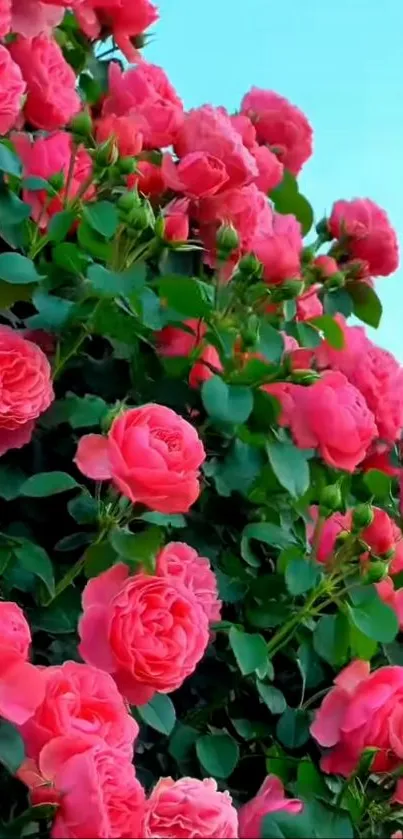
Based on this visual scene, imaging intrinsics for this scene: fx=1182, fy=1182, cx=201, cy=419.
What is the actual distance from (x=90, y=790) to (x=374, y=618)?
37cm

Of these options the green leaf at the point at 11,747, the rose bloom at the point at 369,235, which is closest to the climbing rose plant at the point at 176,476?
the green leaf at the point at 11,747

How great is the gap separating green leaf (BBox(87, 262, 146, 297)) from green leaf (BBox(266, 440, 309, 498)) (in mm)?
182

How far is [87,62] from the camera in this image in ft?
4.26

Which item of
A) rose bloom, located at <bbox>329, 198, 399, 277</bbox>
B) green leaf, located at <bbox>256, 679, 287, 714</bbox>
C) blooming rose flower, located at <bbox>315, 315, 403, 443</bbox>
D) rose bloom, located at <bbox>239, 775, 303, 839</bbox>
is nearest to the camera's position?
rose bloom, located at <bbox>239, 775, 303, 839</bbox>

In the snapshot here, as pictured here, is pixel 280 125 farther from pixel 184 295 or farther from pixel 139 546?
pixel 139 546

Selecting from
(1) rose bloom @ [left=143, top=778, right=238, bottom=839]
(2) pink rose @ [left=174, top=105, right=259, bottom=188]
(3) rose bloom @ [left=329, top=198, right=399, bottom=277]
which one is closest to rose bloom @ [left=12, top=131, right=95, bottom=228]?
(2) pink rose @ [left=174, top=105, right=259, bottom=188]

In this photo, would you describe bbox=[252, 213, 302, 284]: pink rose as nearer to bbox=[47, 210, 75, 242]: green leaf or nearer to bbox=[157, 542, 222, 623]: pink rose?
bbox=[47, 210, 75, 242]: green leaf

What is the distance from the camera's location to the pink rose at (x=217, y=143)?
112 centimetres

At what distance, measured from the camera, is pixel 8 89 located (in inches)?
41.5

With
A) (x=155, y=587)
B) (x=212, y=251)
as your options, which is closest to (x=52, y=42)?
(x=212, y=251)

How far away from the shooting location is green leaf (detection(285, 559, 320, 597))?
971mm

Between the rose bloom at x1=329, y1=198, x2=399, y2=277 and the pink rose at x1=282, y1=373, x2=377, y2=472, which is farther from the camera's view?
the rose bloom at x1=329, y1=198, x2=399, y2=277

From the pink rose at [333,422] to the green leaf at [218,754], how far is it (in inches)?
10.2

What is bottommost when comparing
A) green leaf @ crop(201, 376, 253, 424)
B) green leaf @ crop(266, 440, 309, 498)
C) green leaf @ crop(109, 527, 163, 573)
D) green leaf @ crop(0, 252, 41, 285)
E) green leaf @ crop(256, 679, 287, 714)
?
green leaf @ crop(256, 679, 287, 714)
